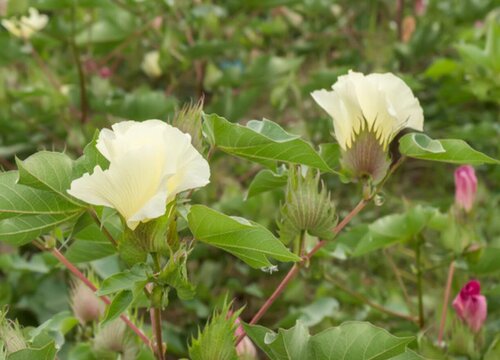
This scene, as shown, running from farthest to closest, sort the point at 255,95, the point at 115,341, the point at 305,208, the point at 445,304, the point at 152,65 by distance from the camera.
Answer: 1. the point at 152,65
2. the point at 255,95
3. the point at 445,304
4. the point at 115,341
5. the point at 305,208

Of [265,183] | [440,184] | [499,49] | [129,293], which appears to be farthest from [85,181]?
[440,184]

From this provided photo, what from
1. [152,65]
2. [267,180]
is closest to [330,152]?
[267,180]

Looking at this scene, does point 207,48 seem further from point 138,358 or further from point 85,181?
point 85,181

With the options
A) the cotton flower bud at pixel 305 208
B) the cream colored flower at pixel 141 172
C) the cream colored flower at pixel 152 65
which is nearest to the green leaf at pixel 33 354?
the cream colored flower at pixel 141 172

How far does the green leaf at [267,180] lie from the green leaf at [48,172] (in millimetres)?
176

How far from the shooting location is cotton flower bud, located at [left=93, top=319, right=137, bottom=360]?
0.79 meters

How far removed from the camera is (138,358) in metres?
0.81

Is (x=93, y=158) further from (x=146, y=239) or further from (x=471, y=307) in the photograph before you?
(x=471, y=307)

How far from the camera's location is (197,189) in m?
0.67

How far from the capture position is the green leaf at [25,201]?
2.10ft

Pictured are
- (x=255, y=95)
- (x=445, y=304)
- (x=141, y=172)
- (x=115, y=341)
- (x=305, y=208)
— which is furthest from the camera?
(x=255, y=95)

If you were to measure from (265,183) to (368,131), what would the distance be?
109 mm

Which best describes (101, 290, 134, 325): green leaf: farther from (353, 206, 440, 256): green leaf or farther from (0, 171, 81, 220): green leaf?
(353, 206, 440, 256): green leaf

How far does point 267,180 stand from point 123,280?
7.7 inches
